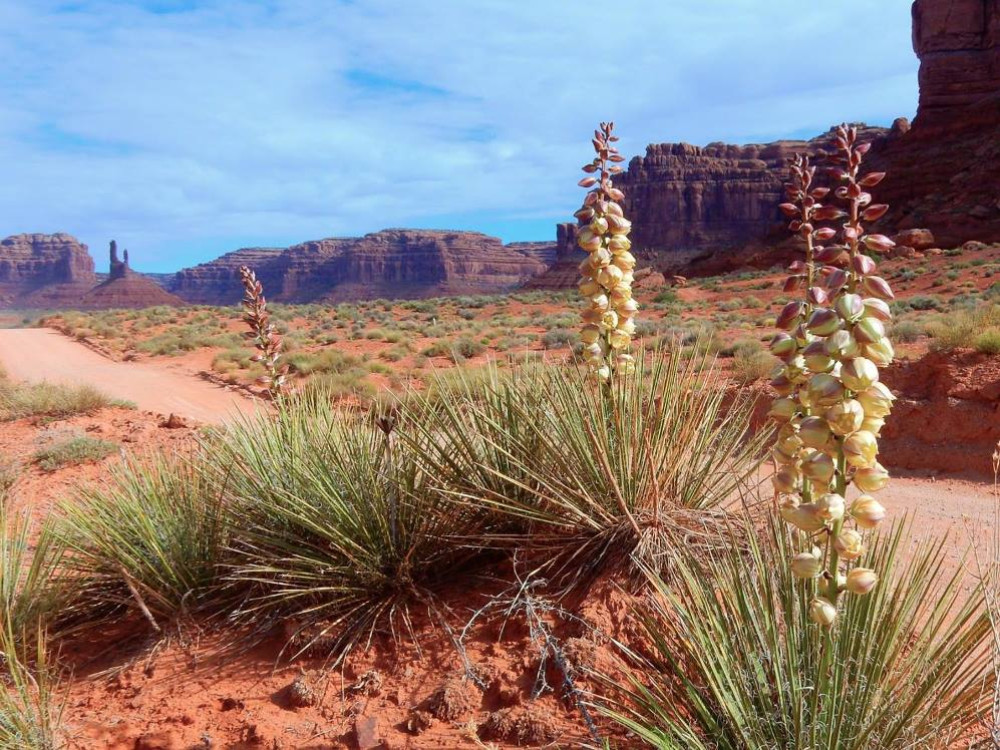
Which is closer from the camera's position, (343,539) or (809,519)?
(809,519)

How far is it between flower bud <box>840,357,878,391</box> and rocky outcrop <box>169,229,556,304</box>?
11467 centimetres

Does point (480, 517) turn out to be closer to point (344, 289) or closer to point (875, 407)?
point (875, 407)

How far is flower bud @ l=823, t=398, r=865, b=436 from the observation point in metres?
1.51

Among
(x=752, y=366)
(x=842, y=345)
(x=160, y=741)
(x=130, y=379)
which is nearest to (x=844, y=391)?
(x=842, y=345)

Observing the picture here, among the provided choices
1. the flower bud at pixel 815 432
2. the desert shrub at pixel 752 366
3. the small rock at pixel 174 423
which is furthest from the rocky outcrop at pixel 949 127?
the flower bud at pixel 815 432

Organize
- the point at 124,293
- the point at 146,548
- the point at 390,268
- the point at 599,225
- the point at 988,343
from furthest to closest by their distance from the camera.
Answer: the point at 390,268 → the point at 124,293 → the point at 988,343 → the point at 146,548 → the point at 599,225

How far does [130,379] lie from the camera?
47.7 feet

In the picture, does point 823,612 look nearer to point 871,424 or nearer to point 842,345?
point 871,424

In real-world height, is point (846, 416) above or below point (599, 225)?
below

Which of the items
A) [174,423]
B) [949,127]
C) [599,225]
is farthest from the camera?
[949,127]

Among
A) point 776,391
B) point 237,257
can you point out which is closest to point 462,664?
point 776,391

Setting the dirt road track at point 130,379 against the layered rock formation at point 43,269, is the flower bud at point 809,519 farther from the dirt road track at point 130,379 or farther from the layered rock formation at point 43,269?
the layered rock formation at point 43,269

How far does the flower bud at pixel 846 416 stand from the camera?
4.96ft

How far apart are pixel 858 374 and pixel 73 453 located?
7323mm
